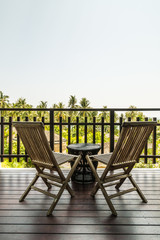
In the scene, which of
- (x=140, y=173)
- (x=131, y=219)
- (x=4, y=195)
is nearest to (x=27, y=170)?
(x=4, y=195)

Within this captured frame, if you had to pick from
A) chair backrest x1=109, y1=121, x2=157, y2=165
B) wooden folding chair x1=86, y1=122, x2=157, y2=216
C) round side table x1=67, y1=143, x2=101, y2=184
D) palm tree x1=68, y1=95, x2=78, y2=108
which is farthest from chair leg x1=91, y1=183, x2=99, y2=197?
palm tree x1=68, y1=95, x2=78, y2=108

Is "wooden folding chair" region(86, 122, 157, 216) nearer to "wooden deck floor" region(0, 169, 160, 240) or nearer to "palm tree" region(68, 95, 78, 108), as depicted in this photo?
"wooden deck floor" region(0, 169, 160, 240)

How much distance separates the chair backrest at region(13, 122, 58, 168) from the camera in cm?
222

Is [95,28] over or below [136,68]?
over

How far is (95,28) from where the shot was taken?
35.2 m

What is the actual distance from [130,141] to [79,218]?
929 millimetres

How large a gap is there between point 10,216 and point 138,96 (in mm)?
46333

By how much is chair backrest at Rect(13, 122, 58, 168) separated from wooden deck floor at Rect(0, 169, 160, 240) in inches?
18.2

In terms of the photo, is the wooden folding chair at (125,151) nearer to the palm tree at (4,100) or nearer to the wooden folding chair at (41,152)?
the wooden folding chair at (41,152)

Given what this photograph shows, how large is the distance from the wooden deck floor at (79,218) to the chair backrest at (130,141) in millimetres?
497

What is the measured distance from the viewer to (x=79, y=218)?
79.7 inches

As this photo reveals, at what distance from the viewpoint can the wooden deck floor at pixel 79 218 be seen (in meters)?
1.77

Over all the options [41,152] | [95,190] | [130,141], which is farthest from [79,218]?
[130,141]

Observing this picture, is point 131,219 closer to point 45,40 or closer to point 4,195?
point 4,195
